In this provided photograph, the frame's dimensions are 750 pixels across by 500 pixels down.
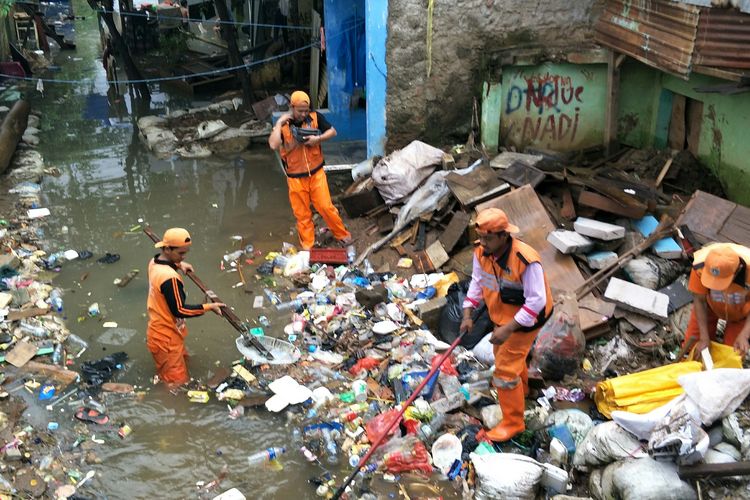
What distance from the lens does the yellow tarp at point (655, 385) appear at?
162 inches

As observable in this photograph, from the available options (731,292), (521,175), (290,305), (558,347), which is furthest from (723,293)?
(290,305)

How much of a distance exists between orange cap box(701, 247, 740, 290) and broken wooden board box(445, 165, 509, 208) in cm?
306

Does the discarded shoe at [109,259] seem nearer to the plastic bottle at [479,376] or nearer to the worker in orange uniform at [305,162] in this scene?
the worker in orange uniform at [305,162]

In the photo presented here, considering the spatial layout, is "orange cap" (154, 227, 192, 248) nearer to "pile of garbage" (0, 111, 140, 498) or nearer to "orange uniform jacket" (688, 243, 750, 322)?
"pile of garbage" (0, 111, 140, 498)

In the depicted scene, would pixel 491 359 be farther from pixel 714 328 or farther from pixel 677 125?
pixel 677 125

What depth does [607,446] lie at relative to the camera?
393 cm

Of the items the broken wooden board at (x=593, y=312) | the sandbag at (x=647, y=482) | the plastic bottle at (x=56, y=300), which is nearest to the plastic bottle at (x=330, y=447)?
the sandbag at (x=647, y=482)

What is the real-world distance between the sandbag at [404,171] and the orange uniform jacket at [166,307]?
347 centimetres

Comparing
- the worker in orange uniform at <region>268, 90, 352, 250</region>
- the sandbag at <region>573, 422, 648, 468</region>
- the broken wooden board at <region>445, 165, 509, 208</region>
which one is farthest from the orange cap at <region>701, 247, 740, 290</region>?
the worker in orange uniform at <region>268, 90, 352, 250</region>

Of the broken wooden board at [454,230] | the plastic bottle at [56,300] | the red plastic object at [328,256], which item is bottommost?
the plastic bottle at [56,300]

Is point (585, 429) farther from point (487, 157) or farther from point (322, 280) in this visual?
point (487, 157)

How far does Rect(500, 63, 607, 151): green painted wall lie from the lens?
8.23 metres

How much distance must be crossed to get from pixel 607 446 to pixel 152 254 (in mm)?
5915

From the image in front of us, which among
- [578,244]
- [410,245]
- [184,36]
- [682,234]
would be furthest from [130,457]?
[184,36]
